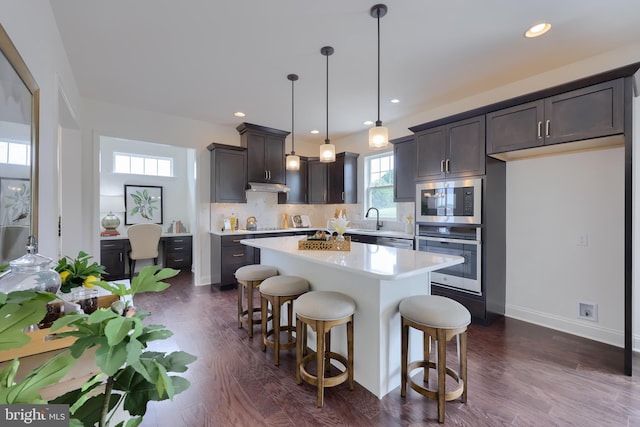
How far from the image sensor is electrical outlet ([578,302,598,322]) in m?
2.69

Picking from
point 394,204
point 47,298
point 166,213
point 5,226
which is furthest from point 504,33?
point 166,213

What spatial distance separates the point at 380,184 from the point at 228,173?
266 centimetres

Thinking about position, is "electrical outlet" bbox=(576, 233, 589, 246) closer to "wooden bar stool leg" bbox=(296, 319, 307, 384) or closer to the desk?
"wooden bar stool leg" bbox=(296, 319, 307, 384)

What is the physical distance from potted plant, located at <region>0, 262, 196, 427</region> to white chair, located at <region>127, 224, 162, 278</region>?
17.1 ft

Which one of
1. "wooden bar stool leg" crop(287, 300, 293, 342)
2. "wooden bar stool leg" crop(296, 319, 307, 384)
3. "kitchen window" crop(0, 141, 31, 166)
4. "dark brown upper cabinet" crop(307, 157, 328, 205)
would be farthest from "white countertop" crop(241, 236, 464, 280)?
"dark brown upper cabinet" crop(307, 157, 328, 205)

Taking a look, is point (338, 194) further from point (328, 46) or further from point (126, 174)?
point (126, 174)

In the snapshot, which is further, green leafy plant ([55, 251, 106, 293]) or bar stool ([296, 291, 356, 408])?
bar stool ([296, 291, 356, 408])

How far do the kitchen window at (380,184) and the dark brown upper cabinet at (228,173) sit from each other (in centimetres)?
225

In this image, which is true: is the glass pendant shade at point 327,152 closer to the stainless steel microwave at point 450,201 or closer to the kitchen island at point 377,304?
the kitchen island at point 377,304

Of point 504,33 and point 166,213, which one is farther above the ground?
point 504,33

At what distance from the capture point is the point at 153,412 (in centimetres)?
177

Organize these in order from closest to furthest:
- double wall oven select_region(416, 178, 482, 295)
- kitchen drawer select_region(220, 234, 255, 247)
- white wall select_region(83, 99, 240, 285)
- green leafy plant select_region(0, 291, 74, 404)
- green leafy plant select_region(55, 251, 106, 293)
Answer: green leafy plant select_region(0, 291, 74, 404) < green leafy plant select_region(55, 251, 106, 293) < double wall oven select_region(416, 178, 482, 295) < white wall select_region(83, 99, 240, 285) < kitchen drawer select_region(220, 234, 255, 247)

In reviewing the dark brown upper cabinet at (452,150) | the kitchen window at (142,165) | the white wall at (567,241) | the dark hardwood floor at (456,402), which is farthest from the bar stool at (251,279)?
the kitchen window at (142,165)

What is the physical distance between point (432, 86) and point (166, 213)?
5.68 m
